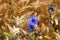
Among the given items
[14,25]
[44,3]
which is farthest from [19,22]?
[44,3]

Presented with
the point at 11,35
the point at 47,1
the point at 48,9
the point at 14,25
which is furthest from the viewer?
the point at 47,1

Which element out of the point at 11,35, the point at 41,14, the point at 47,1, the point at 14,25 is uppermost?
the point at 47,1

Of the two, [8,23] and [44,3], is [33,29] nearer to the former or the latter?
[8,23]

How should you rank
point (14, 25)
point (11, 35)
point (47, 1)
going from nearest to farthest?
point (11, 35) < point (14, 25) < point (47, 1)

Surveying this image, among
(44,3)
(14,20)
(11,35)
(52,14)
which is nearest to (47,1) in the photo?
(44,3)

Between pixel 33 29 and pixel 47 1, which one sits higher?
pixel 47 1

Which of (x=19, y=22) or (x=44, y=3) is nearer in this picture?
(x=19, y=22)
